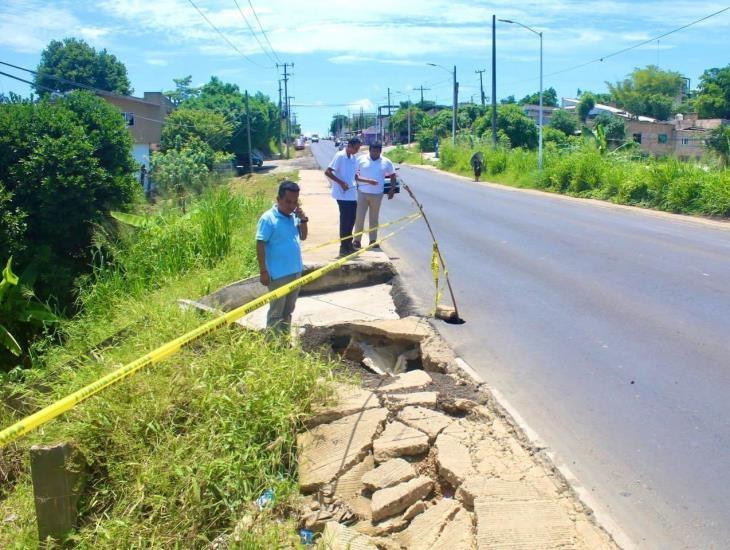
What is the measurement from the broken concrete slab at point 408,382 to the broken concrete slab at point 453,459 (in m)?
0.90

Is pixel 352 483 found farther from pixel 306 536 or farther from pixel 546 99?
pixel 546 99

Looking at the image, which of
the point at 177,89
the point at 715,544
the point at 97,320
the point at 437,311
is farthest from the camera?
the point at 177,89

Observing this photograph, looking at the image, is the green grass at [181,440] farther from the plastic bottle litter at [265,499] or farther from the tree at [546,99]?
the tree at [546,99]

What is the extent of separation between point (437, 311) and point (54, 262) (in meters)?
7.23

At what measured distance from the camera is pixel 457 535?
3441 mm

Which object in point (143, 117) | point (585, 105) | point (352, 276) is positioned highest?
point (585, 105)

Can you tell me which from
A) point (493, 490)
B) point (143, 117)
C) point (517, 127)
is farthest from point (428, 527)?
point (517, 127)

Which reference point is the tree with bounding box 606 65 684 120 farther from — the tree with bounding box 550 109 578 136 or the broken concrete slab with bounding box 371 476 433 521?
the broken concrete slab with bounding box 371 476 433 521

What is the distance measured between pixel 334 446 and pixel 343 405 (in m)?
0.48

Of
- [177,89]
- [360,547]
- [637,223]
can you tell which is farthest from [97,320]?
[177,89]

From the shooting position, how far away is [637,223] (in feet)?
51.3

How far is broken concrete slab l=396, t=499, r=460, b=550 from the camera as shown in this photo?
137 inches

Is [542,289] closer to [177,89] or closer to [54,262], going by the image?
[54,262]

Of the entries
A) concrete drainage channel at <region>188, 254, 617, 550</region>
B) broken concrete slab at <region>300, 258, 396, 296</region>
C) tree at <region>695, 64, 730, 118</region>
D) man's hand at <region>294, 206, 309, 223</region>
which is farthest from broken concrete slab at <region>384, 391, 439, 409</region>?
tree at <region>695, 64, 730, 118</region>
